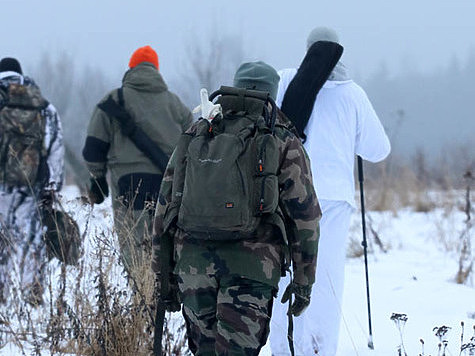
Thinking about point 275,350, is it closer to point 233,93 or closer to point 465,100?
point 233,93

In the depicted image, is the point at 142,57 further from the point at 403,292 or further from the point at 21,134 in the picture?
the point at 403,292

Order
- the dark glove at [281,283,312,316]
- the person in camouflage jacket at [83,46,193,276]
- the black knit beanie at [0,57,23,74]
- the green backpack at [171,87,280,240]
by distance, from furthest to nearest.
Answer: the black knit beanie at [0,57,23,74] → the person in camouflage jacket at [83,46,193,276] → the dark glove at [281,283,312,316] → the green backpack at [171,87,280,240]

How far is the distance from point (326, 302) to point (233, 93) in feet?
4.94

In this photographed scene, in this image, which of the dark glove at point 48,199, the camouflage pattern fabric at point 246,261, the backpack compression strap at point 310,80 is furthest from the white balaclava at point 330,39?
the dark glove at point 48,199

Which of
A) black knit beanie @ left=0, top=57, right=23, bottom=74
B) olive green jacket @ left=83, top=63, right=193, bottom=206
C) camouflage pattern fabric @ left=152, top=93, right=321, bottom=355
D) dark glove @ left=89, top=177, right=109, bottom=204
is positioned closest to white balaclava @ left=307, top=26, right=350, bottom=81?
camouflage pattern fabric @ left=152, top=93, right=321, bottom=355

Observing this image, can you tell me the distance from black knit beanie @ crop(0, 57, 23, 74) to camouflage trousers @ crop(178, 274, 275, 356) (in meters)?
3.13

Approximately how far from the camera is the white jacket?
10.8ft

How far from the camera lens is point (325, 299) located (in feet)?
10.9

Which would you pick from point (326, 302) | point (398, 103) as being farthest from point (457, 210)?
point (398, 103)

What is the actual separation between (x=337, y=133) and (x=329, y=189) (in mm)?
298

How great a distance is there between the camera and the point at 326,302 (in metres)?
3.33

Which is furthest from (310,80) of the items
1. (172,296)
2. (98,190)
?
(98,190)

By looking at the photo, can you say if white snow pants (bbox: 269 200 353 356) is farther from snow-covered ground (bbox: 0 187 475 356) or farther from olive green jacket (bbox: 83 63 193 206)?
olive green jacket (bbox: 83 63 193 206)

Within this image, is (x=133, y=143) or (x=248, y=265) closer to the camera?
(x=248, y=265)
